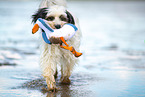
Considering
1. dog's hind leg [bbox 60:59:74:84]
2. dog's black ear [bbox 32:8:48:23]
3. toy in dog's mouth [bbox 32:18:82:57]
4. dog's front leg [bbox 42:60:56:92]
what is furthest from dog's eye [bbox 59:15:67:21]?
dog's hind leg [bbox 60:59:74:84]

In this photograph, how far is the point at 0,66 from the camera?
827 centimetres

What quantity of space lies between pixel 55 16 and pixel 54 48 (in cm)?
65

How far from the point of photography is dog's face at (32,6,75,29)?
578 centimetres

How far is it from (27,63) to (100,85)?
2.88 m

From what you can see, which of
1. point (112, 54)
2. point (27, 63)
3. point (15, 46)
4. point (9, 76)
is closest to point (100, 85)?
point (9, 76)

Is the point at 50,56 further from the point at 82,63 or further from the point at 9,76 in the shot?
the point at 82,63

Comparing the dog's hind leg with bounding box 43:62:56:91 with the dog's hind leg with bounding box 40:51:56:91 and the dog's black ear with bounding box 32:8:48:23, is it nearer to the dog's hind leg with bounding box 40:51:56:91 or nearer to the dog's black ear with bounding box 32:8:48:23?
the dog's hind leg with bounding box 40:51:56:91

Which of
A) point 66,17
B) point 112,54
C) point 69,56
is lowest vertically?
point 112,54

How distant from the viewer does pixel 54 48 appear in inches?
242

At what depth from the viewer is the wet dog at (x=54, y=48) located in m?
5.82

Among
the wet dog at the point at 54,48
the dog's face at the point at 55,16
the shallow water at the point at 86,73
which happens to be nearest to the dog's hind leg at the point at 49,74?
the wet dog at the point at 54,48

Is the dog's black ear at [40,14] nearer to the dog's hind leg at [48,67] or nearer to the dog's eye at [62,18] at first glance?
the dog's eye at [62,18]

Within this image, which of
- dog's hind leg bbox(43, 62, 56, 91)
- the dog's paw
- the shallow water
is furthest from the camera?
the dog's paw

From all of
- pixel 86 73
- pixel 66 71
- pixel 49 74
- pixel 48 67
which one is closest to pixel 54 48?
pixel 48 67
